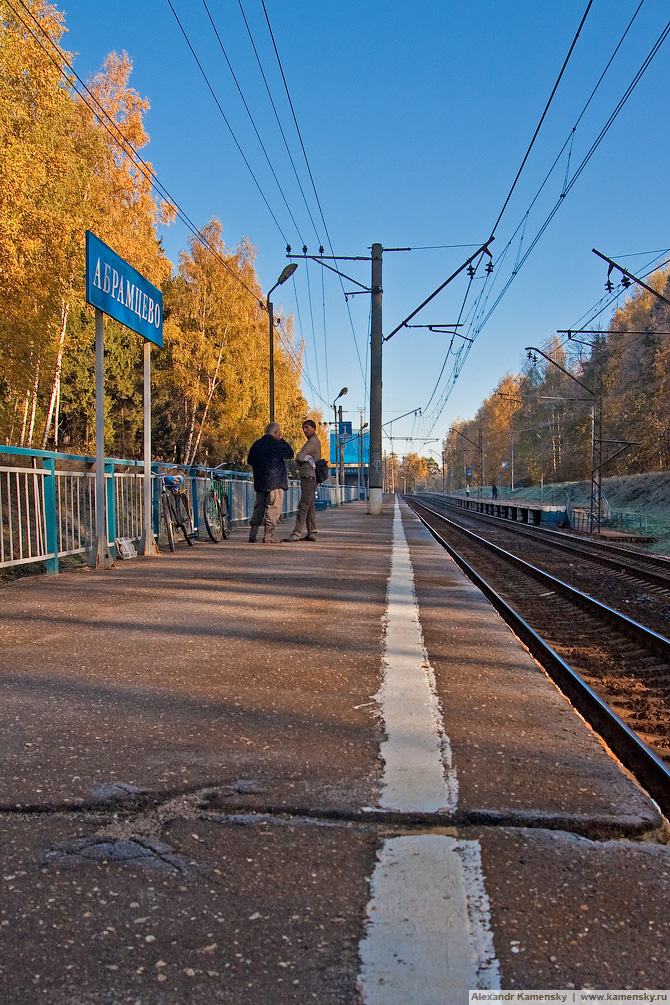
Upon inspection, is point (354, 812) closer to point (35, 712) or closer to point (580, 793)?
point (580, 793)

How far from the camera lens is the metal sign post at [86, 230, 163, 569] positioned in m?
7.84

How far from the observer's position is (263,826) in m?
1.98

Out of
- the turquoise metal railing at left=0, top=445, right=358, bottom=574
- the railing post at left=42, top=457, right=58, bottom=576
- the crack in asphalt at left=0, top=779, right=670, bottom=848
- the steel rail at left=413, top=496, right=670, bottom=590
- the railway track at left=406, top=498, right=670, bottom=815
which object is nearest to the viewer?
the crack in asphalt at left=0, top=779, right=670, bottom=848

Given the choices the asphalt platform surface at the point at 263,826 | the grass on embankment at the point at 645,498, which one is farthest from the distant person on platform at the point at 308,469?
the grass on embankment at the point at 645,498

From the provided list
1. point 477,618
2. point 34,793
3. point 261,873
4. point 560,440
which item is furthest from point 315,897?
point 560,440

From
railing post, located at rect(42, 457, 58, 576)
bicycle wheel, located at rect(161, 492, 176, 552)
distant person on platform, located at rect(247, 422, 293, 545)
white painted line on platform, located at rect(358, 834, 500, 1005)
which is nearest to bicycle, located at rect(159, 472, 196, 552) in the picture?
bicycle wheel, located at rect(161, 492, 176, 552)

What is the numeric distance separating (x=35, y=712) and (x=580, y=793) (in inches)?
80.0

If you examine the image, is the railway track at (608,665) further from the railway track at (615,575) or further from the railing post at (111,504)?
the railing post at (111,504)

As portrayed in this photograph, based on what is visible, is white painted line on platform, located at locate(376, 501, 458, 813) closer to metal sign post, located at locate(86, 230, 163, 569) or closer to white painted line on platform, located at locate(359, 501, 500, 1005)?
white painted line on platform, located at locate(359, 501, 500, 1005)

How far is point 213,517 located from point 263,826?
10866mm

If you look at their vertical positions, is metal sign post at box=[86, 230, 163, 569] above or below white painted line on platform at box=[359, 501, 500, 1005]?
above

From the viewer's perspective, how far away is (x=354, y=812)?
6.76 ft

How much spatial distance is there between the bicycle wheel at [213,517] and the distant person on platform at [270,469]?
2.86 ft

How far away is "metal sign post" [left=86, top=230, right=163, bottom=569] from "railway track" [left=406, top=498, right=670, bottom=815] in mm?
4325
